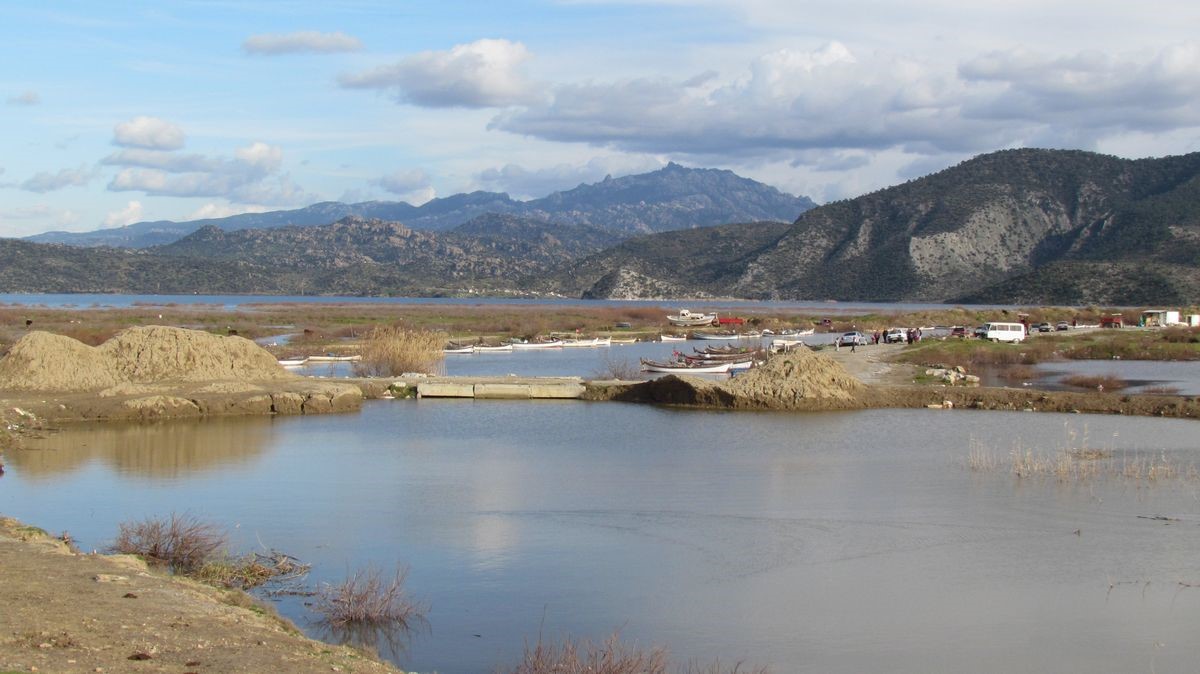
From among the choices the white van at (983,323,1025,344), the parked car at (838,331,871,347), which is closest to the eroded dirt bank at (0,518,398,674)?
the parked car at (838,331,871,347)

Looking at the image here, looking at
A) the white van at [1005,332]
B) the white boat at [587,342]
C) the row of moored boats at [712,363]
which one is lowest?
the row of moored boats at [712,363]

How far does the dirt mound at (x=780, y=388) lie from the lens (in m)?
36.8

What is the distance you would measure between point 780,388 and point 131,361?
20118mm

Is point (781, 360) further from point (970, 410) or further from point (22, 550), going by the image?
point (22, 550)

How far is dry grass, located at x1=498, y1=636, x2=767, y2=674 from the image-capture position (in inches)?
439

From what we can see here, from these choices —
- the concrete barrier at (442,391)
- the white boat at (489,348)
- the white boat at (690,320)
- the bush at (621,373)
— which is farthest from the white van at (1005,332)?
the white boat at (690,320)

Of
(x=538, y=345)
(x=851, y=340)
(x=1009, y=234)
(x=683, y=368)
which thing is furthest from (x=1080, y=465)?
(x=1009, y=234)

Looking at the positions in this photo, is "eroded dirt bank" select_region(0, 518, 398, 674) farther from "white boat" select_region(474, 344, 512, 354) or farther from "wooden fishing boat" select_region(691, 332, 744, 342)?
"wooden fishing boat" select_region(691, 332, 744, 342)

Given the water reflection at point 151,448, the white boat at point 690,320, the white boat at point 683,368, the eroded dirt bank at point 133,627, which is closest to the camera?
the eroded dirt bank at point 133,627

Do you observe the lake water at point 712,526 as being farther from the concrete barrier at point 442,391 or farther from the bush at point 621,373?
the bush at point 621,373

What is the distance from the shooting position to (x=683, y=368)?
166ft

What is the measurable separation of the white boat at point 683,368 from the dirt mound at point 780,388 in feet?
35.9

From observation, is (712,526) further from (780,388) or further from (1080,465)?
(780,388)

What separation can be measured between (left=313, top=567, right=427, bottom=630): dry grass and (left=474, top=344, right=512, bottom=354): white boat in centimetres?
5520
